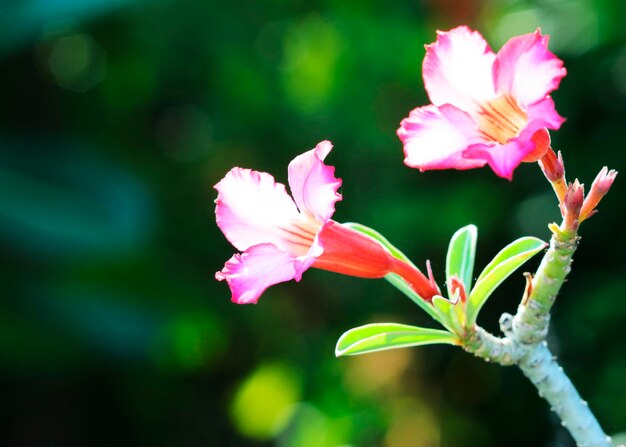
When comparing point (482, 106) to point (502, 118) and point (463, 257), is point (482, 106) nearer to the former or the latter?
point (502, 118)

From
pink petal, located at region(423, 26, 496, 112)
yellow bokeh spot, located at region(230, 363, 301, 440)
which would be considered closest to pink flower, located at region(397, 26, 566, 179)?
pink petal, located at region(423, 26, 496, 112)

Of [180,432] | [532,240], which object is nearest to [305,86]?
[180,432]

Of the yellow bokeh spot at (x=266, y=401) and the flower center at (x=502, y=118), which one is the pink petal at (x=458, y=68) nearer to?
the flower center at (x=502, y=118)

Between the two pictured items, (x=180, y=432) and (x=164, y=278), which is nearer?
(x=164, y=278)

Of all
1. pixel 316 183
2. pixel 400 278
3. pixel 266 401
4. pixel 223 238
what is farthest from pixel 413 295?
pixel 223 238

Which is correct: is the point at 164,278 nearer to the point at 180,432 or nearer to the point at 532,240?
the point at 180,432
